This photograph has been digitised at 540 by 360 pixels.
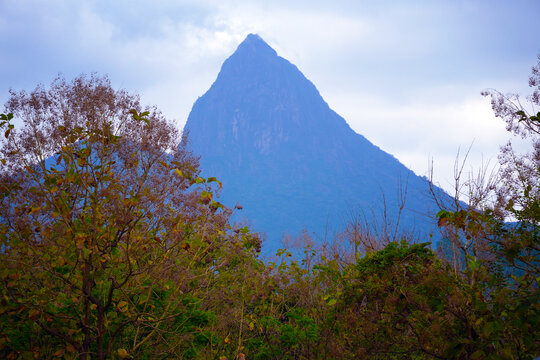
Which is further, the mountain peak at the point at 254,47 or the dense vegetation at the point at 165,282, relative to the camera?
the mountain peak at the point at 254,47

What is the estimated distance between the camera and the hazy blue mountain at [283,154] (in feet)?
227

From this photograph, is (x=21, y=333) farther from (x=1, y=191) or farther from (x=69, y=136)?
(x=69, y=136)

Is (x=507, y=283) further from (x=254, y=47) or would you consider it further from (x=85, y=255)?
(x=254, y=47)

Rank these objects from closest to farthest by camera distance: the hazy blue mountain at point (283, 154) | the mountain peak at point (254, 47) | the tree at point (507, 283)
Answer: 1. the tree at point (507, 283)
2. the hazy blue mountain at point (283, 154)
3. the mountain peak at point (254, 47)

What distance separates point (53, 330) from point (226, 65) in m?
105

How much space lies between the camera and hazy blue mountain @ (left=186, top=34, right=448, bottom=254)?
69125mm

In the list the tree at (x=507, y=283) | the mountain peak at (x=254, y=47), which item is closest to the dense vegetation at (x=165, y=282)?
the tree at (x=507, y=283)

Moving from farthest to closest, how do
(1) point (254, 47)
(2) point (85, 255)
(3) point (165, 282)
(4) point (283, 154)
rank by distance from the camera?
(1) point (254, 47), (4) point (283, 154), (3) point (165, 282), (2) point (85, 255)

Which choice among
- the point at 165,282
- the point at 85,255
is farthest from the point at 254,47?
the point at 85,255

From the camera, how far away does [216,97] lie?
9544cm

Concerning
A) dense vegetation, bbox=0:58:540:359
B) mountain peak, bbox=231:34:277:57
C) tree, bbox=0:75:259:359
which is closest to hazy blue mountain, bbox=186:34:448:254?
mountain peak, bbox=231:34:277:57

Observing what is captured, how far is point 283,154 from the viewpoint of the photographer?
268ft

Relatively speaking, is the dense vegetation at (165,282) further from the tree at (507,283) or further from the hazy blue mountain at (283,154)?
the hazy blue mountain at (283,154)

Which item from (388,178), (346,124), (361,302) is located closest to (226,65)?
(346,124)
